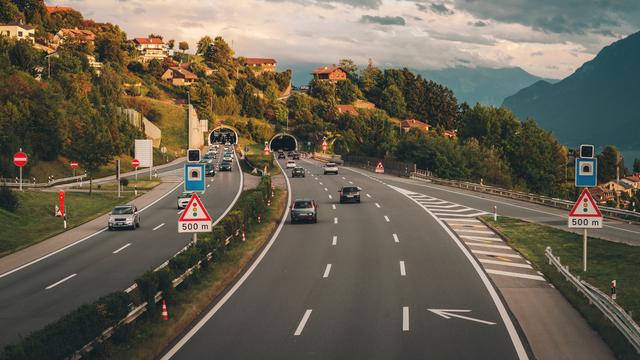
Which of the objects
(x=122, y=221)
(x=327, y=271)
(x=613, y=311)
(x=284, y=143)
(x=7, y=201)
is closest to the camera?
(x=613, y=311)

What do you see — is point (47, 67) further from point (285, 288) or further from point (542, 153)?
point (285, 288)

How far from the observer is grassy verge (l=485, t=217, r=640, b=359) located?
17.0 metres

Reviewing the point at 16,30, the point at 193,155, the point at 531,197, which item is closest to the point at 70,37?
the point at 16,30

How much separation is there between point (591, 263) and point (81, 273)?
67.0ft

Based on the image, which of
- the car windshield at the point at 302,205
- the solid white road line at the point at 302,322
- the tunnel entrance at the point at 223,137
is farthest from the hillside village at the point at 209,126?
the solid white road line at the point at 302,322

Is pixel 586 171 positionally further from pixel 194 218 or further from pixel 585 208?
pixel 194 218

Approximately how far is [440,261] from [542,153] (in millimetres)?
121501

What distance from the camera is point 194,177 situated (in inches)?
826

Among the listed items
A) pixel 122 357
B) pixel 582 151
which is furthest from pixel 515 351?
pixel 582 151

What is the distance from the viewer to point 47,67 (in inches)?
5113

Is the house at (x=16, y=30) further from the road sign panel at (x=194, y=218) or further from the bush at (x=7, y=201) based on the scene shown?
the road sign panel at (x=194, y=218)

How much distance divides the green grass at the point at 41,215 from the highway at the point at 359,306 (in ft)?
52.7

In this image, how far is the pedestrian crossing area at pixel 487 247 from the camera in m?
24.3

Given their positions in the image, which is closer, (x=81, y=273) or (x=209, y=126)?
(x=81, y=273)
